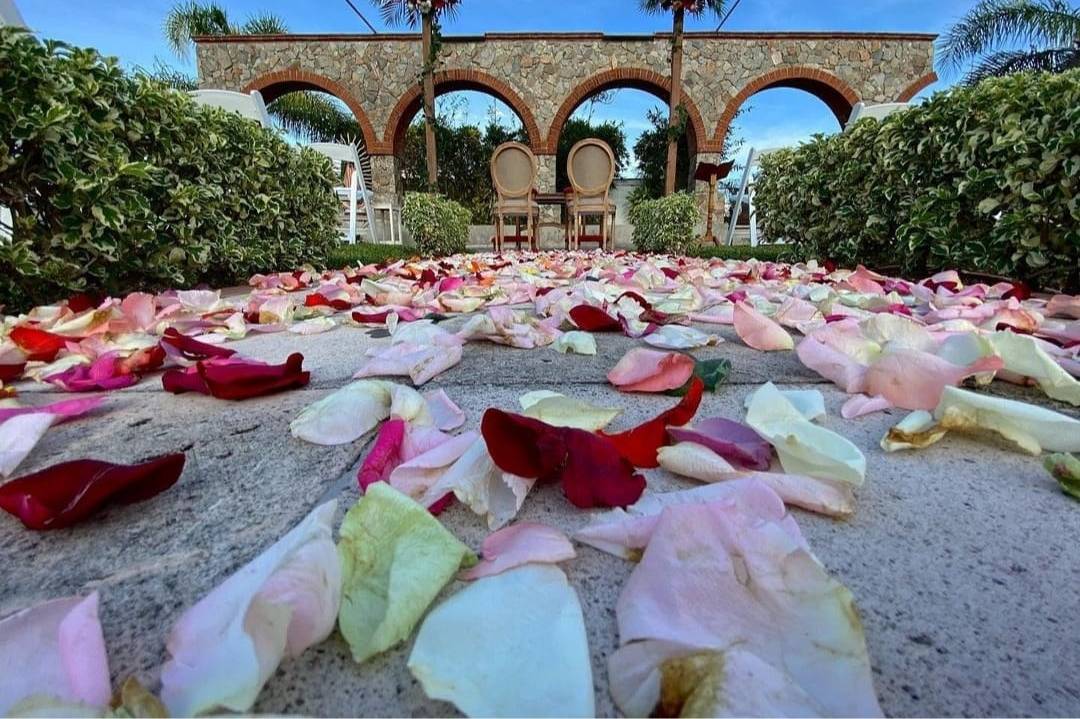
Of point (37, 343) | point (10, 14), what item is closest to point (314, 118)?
point (10, 14)

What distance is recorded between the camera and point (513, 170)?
9055 mm

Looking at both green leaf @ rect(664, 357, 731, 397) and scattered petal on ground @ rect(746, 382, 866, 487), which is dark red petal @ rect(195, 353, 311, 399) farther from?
scattered petal on ground @ rect(746, 382, 866, 487)

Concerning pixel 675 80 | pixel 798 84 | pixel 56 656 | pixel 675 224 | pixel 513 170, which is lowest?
pixel 56 656

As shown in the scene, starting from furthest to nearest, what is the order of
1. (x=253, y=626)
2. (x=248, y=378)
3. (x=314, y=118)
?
(x=314, y=118) → (x=248, y=378) → (x=253, y=626)

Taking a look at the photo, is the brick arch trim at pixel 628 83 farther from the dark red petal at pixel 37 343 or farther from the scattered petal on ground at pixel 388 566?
the scattered petal on ground at pixel 388 566

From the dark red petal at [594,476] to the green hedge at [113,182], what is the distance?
223cm

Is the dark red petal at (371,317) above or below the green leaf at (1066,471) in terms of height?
above

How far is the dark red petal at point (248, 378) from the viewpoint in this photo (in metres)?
1.06

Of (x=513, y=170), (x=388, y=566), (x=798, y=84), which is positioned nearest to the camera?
(x=388, y=566)

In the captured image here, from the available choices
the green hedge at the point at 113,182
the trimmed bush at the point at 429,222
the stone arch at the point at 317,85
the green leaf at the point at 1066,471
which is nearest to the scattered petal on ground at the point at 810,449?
the green leaf at the point at 1066,471

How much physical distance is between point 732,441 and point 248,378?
32.8 inches

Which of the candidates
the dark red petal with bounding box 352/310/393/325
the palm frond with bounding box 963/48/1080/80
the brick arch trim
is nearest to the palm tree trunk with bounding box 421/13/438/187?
the brick arch trim

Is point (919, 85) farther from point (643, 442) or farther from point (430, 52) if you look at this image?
point (643, 442)

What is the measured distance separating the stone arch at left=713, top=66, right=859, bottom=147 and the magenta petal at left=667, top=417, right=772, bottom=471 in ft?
45.6
